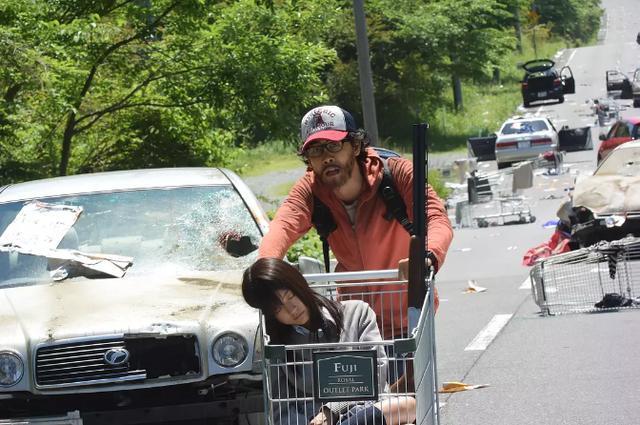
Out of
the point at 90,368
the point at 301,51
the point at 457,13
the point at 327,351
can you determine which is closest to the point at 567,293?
the point at 301,51

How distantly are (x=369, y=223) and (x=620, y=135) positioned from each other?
79.2ft

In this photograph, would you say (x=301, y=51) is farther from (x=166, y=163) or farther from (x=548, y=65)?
(x=548, y=65)

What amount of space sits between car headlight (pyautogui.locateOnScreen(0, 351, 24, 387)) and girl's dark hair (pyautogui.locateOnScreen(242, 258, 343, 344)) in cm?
164

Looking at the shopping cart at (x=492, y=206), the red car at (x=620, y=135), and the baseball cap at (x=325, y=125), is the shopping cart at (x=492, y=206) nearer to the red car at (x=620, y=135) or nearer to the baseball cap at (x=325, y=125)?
the red car at (x=620, y=135)

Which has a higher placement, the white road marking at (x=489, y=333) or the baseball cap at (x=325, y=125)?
the baseball cap at (x=325, y=125)

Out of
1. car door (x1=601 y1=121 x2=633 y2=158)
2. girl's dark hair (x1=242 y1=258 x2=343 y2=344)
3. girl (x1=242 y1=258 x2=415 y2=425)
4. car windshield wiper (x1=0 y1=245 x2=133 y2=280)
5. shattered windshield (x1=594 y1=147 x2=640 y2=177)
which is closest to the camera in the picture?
girl (x1=242 y1=258 x2=415 y2=425)

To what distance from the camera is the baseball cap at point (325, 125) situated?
5023 mm

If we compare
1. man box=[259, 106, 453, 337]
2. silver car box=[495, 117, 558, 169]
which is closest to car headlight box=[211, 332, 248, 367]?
man box=[259, 106, 453, 337]

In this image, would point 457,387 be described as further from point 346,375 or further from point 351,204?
point 346,375

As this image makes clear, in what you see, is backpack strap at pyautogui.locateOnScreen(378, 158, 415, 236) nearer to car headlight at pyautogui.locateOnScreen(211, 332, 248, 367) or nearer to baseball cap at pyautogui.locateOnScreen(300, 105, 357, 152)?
baseball cap at pyautogui.locateOnScreen(300, 105, 357, 152)

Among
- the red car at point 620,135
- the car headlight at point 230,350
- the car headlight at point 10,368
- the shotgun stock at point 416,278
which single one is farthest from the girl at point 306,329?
the red car at point 620,135

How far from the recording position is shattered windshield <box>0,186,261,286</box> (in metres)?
7.04

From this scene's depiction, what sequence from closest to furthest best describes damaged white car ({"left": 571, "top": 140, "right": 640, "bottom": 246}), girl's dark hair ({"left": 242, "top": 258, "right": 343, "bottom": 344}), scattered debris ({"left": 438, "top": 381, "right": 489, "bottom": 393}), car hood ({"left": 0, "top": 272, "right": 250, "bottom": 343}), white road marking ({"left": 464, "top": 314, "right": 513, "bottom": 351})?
girl's dark hair ({"left": 242, "top": 258, "right": 343, "bottom": 344}) < car hood ({"left": 0, "top": 272, "right": 250, "bottom": 343}) < scattered debris ({"left": 438, "top": 381, "right": 489, "bottom": 393}) < white road marking ({"left": 464, "top": 314, "right": 513, "bottom": 351}) < damaged white car ({"left": 571, "top": 140, "right": 640, "bottom": 246})

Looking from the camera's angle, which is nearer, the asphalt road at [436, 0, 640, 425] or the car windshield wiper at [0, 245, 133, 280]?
the car windshield wiper at [0, 245, 133, 280]
